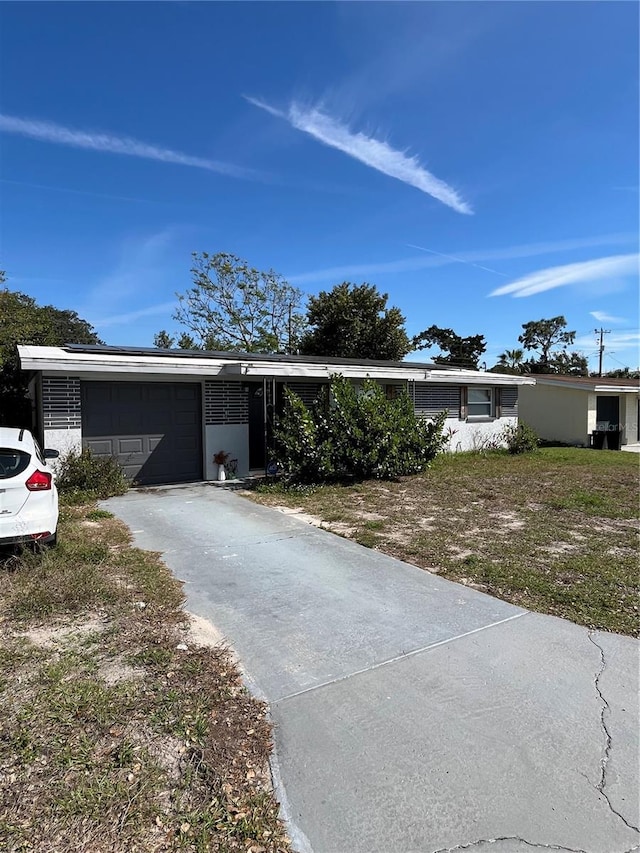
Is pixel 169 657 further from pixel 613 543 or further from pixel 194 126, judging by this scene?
pixel 194 126

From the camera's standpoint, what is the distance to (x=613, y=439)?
2016 cm

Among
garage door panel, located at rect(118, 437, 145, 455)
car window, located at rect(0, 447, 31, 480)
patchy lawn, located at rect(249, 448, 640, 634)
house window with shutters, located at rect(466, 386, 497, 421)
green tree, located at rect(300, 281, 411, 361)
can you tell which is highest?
green tree, located at rect(300, 281, 411, 361)

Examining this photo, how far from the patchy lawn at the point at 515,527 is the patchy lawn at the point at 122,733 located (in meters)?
2.74

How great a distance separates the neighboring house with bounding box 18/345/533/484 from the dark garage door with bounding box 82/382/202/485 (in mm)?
19

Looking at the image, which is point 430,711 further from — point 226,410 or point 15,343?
point 15,343

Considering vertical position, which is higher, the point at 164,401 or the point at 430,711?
the point at 164,401

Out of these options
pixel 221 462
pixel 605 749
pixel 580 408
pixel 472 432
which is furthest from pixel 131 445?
pixel 580 408

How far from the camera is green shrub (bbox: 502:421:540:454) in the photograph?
631 inches

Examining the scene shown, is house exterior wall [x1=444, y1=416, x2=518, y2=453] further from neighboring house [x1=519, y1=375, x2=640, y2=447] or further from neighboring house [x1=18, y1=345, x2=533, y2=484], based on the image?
neighboring house [x1=519, y1=375, x2=640, y2=447]

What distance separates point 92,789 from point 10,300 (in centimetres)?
1919

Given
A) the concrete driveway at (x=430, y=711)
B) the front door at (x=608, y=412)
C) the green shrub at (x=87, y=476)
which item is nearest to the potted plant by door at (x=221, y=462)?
the green shrub at (x=87, y=476)

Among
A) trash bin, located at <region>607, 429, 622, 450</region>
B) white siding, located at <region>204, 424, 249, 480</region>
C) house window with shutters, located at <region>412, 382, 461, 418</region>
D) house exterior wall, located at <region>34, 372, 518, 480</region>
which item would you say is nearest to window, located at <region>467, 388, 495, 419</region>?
house exterior wall, located at <region>34, 372, 518, 480</region>

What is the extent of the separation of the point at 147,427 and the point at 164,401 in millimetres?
654

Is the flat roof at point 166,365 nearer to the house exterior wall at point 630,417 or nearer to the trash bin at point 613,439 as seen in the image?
the trash bin at point 613,439
